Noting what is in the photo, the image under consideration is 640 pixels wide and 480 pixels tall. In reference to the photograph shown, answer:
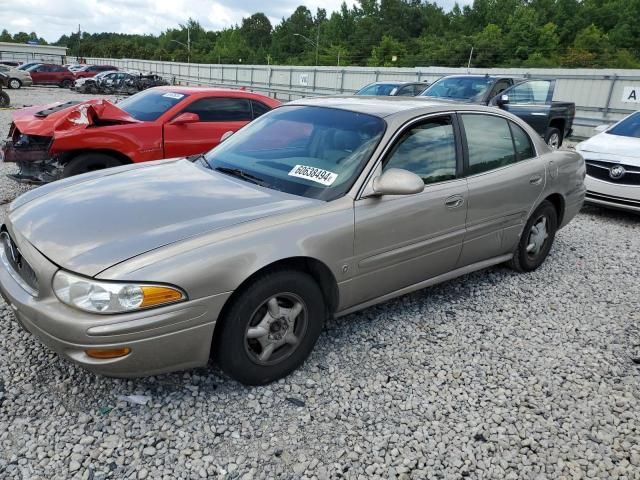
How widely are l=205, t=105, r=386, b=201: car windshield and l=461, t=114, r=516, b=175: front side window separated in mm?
865

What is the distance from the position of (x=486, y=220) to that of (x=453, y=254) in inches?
16.9

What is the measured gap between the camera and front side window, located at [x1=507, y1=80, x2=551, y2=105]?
11.2 m

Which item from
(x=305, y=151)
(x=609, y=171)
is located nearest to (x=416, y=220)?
(x=305, y=151)

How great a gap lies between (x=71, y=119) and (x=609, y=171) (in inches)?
272

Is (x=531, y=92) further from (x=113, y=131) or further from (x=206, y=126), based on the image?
(x=113, y=131)

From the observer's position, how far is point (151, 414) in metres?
2.59

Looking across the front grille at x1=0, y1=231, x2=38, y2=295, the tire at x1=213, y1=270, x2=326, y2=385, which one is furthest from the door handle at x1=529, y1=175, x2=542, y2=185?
the front grille at x1=0, y1=231, x2=38, y2=295

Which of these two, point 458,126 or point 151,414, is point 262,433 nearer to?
point 151,414

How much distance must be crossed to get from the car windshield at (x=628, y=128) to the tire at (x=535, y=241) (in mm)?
3725

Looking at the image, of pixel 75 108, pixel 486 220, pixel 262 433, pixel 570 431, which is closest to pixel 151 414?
pixel 262 433

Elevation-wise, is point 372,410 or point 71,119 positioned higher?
point 71,119

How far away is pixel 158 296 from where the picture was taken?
230cm

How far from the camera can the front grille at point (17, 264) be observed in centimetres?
253

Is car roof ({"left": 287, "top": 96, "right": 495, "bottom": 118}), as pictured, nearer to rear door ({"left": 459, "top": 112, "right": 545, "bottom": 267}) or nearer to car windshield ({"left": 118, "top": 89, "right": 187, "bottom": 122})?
rear door ({"left": 459, "top": 112, "right": 545, "bottom": 267})
